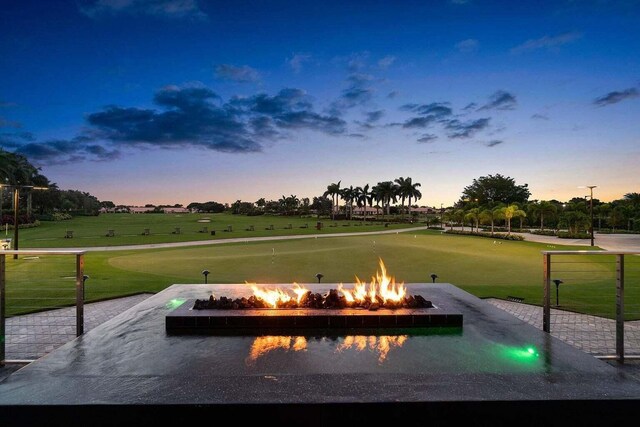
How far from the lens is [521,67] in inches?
691

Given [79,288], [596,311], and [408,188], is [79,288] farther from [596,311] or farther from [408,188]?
[408,188]

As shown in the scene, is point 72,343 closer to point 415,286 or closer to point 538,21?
point 415,286

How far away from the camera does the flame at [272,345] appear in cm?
421

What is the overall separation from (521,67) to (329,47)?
33.0 feet

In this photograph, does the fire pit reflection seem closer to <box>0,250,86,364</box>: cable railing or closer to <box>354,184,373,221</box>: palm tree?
<box>0,250,86,364</box>: cable railing

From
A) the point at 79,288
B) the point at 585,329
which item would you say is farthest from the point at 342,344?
the point at 585,329

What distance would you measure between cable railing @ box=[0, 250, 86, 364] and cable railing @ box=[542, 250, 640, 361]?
7713mm

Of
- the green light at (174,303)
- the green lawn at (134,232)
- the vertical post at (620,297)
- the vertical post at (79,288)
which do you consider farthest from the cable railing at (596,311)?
the green lawn at (134,232)

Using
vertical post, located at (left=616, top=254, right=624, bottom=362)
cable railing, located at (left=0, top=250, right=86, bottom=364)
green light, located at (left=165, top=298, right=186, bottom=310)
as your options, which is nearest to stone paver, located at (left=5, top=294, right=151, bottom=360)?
cable railing, located at (left=0, top=250, right=86, bottom=364)

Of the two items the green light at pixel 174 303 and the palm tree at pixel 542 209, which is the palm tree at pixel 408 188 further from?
the green light at pixel 174 303

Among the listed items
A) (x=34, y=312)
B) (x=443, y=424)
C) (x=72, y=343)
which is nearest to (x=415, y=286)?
(x=443, y=424)

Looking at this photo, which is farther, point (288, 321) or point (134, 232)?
point (134, 232)

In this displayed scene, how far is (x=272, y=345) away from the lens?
14.8 ft

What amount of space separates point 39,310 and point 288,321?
888 centimetres
